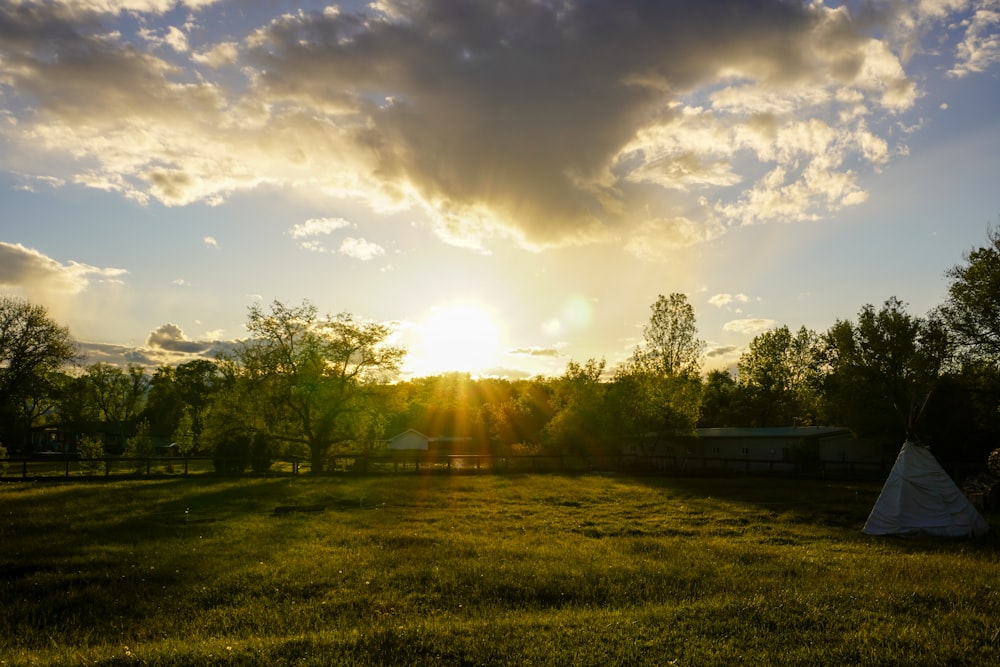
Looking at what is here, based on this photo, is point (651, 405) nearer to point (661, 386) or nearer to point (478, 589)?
point (661, 386)

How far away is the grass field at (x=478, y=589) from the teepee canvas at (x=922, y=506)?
1176 millimetres

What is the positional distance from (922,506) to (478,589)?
1650 cm

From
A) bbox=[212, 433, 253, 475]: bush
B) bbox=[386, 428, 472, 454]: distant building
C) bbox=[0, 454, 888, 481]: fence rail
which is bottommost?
bbox=[386, 428, 472, 454]: distant building

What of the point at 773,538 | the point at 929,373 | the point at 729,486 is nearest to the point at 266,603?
the point at 773,538

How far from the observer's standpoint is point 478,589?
1134 cm

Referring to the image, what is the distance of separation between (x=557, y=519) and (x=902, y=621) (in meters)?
13.5

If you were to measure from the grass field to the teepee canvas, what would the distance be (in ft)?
3.86

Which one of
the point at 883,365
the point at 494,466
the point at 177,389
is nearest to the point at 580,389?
the point at 494,466

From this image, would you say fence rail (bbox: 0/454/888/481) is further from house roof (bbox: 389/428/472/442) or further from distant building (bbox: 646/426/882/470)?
house roof (bbox: 389/428/472/442)

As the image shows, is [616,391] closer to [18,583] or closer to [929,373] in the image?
[929,373]

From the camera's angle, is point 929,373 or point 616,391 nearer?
point 929,373

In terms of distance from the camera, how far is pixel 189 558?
1405 centimetres

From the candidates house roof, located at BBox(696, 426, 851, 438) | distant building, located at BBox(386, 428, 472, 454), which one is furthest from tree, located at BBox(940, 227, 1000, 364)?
distant building, located at BBox(386, 428, 472, 454)

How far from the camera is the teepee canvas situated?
64.8 feet
